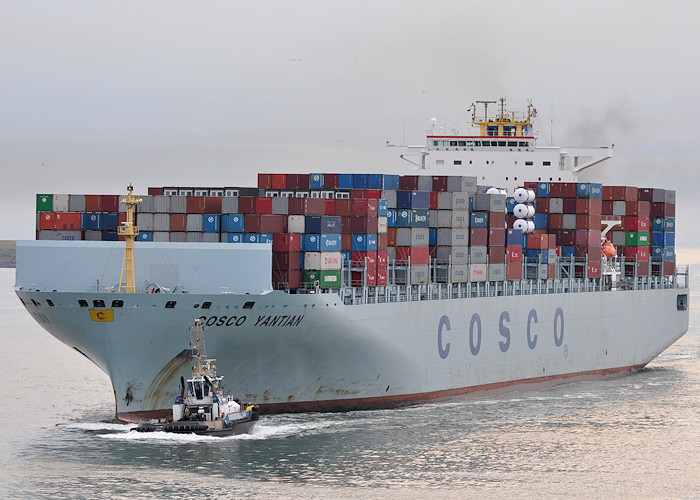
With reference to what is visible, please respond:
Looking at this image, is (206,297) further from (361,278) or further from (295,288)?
(361,278)

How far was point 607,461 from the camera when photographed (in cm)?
3516

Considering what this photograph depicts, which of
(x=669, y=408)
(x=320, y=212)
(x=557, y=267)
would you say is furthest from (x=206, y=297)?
(x=557, y=267)

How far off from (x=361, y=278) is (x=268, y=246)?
511cm

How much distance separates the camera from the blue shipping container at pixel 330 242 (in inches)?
1578

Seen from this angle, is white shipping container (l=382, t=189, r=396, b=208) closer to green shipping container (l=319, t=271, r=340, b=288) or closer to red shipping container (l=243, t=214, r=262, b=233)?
green shipping container (l=319, t=271, r=340, b=288)

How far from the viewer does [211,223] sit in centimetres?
4003

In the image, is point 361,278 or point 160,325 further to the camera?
point 361,278

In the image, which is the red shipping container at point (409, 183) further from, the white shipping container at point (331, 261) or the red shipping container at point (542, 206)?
the white shipping container at point (331, 261)

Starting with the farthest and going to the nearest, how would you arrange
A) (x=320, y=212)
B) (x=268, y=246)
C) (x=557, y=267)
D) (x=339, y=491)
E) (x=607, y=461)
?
(x=557, y=267) < (x=320, y=212) < (x=268, y=246) < (x=607, y=461) < (x=339, y=491)

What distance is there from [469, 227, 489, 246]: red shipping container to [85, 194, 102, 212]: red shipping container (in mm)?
14764

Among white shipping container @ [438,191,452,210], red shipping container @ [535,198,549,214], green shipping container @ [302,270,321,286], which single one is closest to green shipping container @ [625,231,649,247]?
red shipping container @ [535,198,549,214]

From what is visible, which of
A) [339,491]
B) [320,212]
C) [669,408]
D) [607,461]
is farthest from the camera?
[669,408]

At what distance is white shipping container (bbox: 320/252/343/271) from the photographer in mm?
Result: 40075

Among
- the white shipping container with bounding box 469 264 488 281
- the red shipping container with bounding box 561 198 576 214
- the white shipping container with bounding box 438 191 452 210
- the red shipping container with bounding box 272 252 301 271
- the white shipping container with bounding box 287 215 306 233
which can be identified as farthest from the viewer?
the red shipping container with bounding box 561 198 576 214
